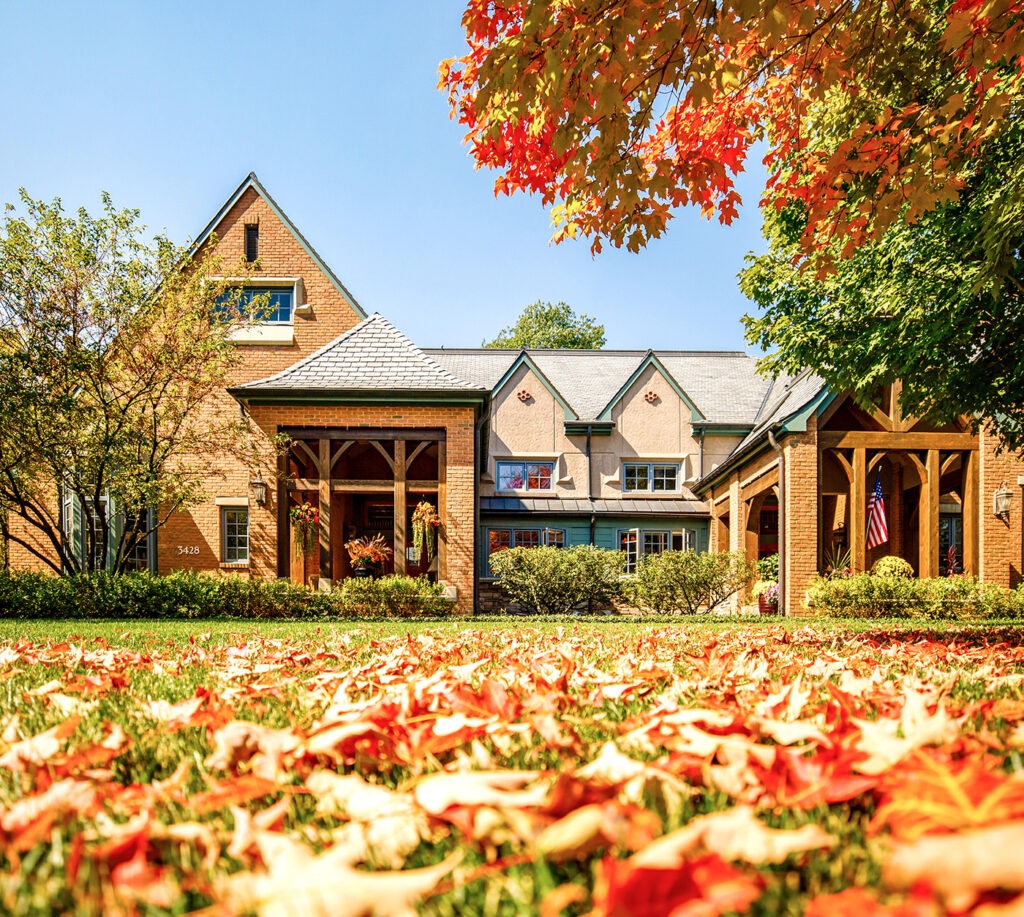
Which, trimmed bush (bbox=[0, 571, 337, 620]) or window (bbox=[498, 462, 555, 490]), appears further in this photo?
window (bbox=[498, 462, 555, 490])

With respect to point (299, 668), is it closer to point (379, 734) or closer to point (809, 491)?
point (379, 734)

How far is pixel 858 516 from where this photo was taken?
14.1m

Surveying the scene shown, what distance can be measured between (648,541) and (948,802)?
2084 centimetres

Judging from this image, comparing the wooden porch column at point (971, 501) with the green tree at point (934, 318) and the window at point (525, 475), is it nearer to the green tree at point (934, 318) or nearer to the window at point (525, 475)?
the green tree at point (934, 318)

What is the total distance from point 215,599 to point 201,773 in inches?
444

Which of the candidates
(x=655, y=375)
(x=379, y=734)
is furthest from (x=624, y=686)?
(x=655, y=375)

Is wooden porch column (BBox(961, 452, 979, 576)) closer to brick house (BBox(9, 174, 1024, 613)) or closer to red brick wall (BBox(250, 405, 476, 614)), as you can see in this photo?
brick house (BBox(9, 174, 1024, 613))

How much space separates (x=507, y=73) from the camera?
3.49 m

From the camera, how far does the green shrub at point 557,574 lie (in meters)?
14.9

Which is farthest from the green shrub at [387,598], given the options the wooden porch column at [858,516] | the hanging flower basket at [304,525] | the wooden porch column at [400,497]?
the wooden porch column at [858,516]

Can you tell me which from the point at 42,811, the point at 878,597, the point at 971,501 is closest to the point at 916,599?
the point at 878,597

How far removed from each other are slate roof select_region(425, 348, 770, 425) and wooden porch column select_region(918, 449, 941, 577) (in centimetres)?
792

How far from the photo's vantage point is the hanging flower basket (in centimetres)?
1357

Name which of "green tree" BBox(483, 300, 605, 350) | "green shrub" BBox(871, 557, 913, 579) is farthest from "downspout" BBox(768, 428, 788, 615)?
"green tree" BBox(483, 300, 605, 350)
